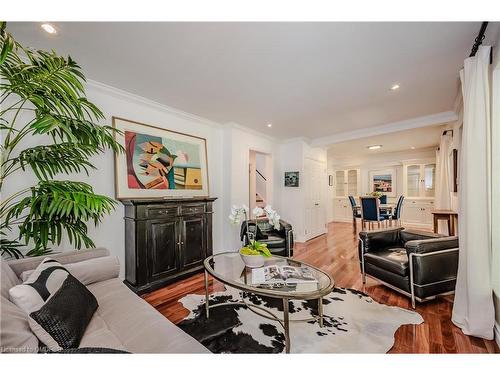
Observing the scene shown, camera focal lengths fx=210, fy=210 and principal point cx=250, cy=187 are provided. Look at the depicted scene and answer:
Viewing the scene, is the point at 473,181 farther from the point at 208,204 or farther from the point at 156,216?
the point at 156,216

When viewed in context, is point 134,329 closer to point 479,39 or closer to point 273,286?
point 273,286

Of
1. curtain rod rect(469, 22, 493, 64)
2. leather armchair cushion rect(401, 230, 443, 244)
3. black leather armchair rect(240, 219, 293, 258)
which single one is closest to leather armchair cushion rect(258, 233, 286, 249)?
black leather armchair rect(240, 219, 293, 258)

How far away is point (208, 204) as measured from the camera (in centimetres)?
329

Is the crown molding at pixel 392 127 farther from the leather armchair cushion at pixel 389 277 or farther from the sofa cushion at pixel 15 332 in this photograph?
the sofa cushion at pixel 15 332

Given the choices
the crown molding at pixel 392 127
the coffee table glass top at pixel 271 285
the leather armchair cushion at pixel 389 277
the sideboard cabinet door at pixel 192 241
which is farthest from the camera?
the crown molding at pixel 392 127

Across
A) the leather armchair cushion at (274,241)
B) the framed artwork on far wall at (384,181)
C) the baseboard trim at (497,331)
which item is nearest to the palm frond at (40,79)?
the leather armchair cushion at (274,241)

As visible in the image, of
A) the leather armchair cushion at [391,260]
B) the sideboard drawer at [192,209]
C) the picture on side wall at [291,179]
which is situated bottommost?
the leather armchair cushion at [391,260]

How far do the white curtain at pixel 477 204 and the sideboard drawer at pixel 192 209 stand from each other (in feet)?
9.62

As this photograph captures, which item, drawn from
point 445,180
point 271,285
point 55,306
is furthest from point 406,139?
point 55,306

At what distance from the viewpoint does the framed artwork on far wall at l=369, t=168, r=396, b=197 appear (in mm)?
7221

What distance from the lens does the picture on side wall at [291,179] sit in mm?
4965

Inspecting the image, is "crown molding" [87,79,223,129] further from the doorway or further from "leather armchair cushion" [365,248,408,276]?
"leather armchair cushion" [365,248,408,276]
